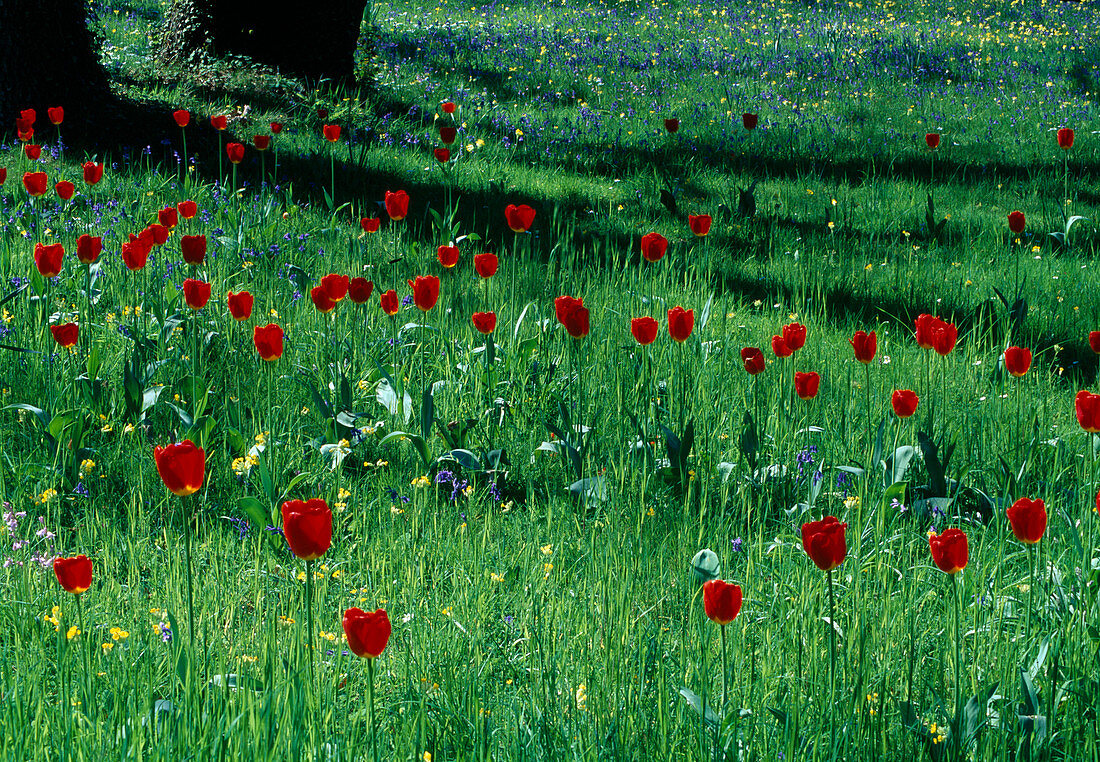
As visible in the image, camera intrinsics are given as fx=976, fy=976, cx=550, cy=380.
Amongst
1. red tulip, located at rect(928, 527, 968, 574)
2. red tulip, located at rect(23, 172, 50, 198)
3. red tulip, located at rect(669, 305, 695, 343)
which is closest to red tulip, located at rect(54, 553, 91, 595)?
red tulip, located at rect(928, 527, 968, 574)

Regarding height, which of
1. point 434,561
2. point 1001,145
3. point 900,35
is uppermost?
point 900,35

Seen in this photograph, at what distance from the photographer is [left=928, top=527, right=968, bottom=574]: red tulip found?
150cm

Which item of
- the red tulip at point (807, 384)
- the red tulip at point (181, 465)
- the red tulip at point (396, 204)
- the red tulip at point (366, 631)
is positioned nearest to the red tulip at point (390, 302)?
the red tulip at point (396, 204)

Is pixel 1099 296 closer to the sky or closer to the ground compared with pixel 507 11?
closer to the ground

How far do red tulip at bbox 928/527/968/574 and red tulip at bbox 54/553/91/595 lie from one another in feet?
4.36

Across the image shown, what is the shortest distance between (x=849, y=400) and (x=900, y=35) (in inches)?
453

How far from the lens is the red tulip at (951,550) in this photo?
1501 millimetres

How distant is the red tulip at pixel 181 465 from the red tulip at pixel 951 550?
1.17m

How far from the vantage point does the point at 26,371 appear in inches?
120

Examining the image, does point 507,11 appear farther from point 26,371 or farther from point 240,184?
point 26,371

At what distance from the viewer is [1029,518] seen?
1600 millimetres

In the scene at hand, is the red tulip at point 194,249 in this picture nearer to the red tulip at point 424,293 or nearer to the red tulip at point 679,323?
the red tulip at point 424,293

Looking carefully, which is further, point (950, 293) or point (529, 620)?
point (950, 293)

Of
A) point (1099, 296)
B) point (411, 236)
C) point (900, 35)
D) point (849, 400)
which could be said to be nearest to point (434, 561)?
point (849, 400)
